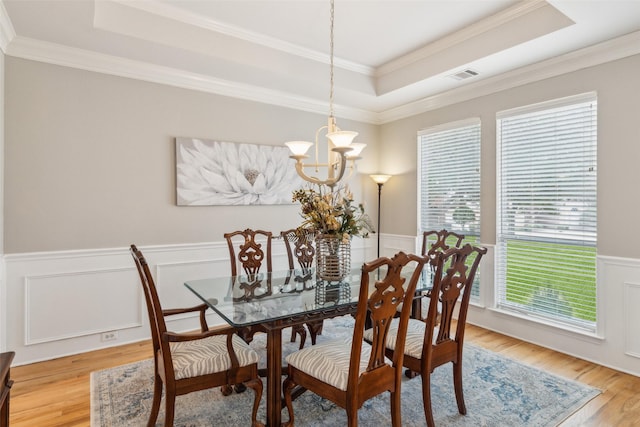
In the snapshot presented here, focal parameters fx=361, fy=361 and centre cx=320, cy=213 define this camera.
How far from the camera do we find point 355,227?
264cm

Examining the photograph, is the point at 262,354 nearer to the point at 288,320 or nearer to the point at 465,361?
the point at 288,320

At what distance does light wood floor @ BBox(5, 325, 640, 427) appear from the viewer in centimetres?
229

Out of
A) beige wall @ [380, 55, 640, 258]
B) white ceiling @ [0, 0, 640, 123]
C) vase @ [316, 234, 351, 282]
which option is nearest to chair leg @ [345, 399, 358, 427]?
vase @ [316, 234, 351, 282]

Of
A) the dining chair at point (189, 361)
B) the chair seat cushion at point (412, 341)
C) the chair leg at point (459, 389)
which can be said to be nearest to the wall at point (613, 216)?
the chair leg at point (459, 389)

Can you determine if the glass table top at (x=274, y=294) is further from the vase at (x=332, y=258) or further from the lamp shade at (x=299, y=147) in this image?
the lamp shade at (x=299, y=147)

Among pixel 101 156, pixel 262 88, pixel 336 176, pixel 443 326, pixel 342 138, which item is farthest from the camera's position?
pixel 262 88

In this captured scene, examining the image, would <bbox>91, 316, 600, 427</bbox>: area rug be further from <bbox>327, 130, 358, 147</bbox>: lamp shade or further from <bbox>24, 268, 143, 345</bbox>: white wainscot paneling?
<bbox>327, 130, 358, 147</bbox>: lamp shade

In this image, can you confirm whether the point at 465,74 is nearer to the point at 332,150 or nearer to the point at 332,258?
the point at 332,150

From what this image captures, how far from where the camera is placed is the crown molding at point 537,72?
2.93 m

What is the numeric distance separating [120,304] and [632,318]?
445cm

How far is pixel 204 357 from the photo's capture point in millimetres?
1993

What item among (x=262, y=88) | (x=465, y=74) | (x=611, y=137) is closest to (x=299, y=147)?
(x=262, y=88)

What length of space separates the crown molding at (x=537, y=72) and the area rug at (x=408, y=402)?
8.71 ft

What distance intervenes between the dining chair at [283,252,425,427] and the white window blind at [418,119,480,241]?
2588mm
